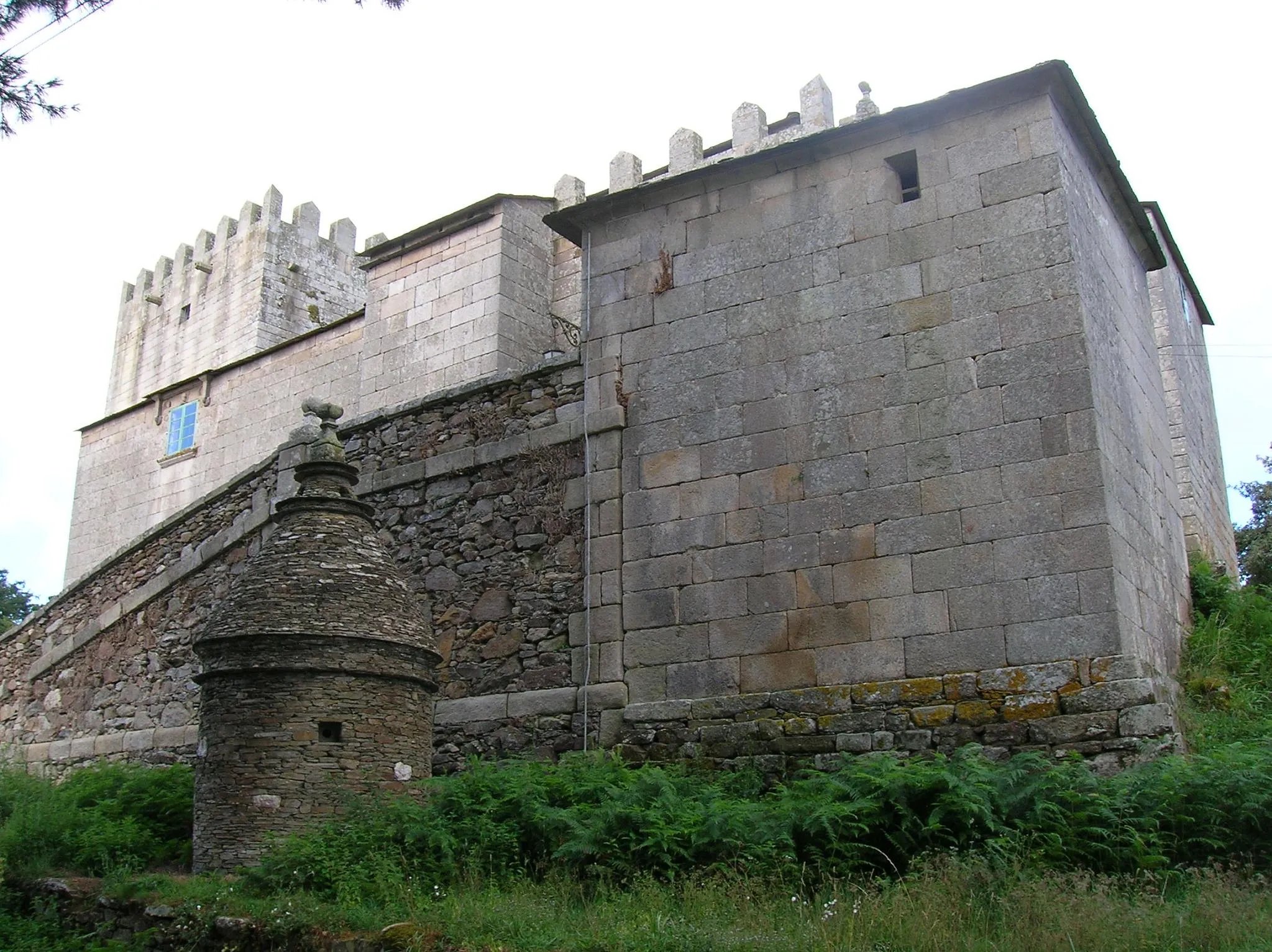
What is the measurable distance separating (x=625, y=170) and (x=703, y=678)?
820 cm

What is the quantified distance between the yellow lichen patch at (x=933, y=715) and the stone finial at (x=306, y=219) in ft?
66.2

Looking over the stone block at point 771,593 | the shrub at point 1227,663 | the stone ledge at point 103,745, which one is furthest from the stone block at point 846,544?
the stone ledge at point 103,745

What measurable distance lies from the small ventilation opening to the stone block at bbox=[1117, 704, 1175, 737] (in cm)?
465

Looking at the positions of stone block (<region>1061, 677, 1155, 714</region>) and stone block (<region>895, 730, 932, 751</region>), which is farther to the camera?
stone block (<region>895, 730, 932, 751</region>)

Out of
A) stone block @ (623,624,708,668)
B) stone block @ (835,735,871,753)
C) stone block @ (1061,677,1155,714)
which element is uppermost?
stone block @ (623,624,708,668)

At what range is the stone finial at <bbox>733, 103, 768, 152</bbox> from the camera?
53.6 feet

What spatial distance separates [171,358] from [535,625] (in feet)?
58.9

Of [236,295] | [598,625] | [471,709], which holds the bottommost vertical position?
[471,709]

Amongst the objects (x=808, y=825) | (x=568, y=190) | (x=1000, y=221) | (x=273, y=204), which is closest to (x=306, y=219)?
(x=273, y=204)

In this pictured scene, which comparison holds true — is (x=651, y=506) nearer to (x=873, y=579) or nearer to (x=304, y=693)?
(x=873, y=579)

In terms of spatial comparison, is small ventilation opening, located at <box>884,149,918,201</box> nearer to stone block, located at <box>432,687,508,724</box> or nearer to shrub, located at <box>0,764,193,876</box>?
stone block, located at <box>432,687,508,724</box>

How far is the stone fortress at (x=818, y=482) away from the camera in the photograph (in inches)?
368

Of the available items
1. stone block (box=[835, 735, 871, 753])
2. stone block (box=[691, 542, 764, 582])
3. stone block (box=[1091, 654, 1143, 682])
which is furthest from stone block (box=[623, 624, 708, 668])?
stone block (box=[1091, 654, 1143, 682])

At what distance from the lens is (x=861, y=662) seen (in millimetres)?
9766
